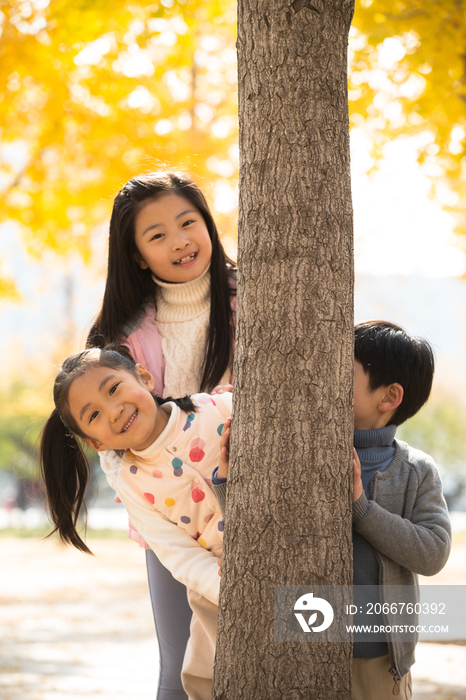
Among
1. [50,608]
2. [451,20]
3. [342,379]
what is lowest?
[50,608]

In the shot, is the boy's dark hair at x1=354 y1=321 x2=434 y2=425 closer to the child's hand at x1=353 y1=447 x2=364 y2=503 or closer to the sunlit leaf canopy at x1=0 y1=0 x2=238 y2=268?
the child's hand at x1=353 y1=447 x2=364 y2=503

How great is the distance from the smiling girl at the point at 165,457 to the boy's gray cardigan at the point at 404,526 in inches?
8.9

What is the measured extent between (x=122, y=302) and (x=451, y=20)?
293cm

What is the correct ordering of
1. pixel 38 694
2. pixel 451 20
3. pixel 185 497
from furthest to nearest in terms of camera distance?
pixel 451 20
pixel 38 694
pixel 185 497

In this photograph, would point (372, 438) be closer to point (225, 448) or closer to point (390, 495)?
point (390, 495)

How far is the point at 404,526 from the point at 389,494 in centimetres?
10

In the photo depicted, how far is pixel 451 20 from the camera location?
399cm

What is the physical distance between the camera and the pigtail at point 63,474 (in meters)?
2.17

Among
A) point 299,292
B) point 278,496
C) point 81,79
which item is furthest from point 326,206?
point 81,79

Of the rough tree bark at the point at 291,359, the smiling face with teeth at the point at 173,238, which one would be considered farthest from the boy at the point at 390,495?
the smiling face with teeth at the point at 173,238

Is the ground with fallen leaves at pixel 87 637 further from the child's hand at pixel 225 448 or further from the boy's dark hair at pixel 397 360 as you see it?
the boy's dark hair at pixel 397 360

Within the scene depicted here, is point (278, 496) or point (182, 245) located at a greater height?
point (182, 245)

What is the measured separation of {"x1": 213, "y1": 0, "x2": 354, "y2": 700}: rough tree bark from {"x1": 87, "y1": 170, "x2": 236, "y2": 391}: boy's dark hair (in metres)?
0.64

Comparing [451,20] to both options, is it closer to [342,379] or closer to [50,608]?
[342,379]
